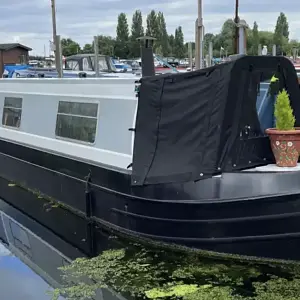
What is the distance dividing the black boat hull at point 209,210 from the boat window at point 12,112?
304cm

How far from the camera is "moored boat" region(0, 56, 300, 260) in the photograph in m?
5.34

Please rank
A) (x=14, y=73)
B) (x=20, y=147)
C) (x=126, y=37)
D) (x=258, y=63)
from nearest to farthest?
(x=258, y=63) < (x=20, y=147) < (x=14, y=73) < (x=126, y=37)

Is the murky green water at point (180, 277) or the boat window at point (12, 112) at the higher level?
the boat window at point (12, 112)

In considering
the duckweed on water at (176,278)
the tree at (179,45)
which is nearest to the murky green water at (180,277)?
the duckweed on water at (176,278)

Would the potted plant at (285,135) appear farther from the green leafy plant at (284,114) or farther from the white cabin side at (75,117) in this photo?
the white cabin side at (75,117)

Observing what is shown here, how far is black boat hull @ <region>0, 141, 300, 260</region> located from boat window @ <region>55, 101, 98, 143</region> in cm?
54

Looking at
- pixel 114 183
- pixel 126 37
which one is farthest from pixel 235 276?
pixel 126 37

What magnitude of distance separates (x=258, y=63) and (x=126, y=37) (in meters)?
59.7

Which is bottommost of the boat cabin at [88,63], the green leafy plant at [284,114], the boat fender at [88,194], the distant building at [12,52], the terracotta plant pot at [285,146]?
the boat fender at [88,194]

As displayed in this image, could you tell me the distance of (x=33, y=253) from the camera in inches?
272

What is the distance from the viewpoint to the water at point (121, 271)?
5.32 meters

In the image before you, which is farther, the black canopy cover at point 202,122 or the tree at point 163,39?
the tree at point 163,39

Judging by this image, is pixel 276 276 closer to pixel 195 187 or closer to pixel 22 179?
pixel 195 187

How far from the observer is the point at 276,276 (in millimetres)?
5496
